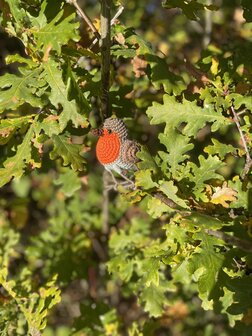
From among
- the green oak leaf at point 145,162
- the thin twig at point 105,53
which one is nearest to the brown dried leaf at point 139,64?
the thin twig at point 105,53

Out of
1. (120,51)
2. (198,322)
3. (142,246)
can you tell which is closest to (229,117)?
(120,51)

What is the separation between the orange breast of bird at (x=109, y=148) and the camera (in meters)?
1.92

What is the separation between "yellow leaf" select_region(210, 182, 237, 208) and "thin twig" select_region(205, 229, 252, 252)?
0.17 m

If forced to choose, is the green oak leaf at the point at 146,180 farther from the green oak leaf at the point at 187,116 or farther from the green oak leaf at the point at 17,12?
the green oak leaf at the point at 17,12

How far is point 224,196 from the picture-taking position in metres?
1.85

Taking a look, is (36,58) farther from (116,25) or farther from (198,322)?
(198,322)

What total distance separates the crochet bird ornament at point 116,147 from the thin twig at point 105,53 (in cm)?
8

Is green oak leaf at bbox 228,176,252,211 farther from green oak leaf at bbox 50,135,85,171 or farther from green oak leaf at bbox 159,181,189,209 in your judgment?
green oak leaf at bbox 50,135,85,171

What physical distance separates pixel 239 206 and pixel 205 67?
2.35 ft

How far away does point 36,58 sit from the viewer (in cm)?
183

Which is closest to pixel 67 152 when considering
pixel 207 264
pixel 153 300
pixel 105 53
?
pixel 105 53

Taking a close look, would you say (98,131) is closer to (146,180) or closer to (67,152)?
(67,152)

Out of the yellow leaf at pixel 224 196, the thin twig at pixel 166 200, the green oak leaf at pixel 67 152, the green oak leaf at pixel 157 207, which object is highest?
the green oak leaf at pixel 67 152

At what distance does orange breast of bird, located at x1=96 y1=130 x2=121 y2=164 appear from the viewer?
6.29ft
